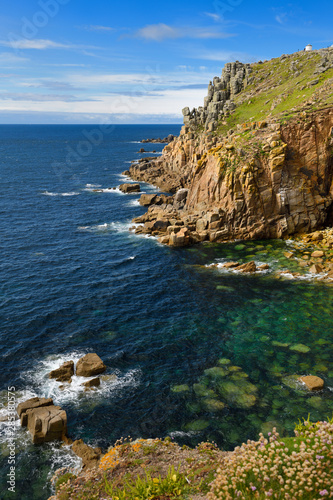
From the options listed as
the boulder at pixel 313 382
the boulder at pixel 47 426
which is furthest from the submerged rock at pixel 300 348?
the boulder at pixel 47 426

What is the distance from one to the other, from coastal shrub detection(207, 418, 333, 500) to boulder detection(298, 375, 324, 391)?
17.6 metres

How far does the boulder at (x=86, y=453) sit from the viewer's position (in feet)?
79.7

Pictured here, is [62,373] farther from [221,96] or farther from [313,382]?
[221,96]

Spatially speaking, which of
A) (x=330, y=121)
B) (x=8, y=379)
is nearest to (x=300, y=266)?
(x=330, y=121)

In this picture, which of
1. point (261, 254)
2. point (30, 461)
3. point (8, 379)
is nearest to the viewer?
point (30, 461)

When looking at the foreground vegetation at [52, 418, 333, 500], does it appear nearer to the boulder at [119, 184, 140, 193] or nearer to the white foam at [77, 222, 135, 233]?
the white foam at [77, 222, 135, 233]

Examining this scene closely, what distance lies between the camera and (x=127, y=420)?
94.9 feet

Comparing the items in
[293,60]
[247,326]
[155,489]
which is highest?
[293,60]

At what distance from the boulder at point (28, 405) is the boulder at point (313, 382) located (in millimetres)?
22219

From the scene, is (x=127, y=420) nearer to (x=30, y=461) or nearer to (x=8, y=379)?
(x=30, y=461)

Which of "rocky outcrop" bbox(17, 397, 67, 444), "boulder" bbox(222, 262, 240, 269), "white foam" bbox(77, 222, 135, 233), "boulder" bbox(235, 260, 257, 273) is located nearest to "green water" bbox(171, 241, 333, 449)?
"boulder" bbox(235, 260, 257, 273)

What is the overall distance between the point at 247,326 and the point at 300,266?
19008mm

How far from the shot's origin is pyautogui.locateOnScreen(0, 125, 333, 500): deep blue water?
2830cm

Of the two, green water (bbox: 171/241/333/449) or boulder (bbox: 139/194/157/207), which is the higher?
boulder (bbox: 139/194/157/207)
